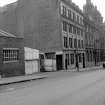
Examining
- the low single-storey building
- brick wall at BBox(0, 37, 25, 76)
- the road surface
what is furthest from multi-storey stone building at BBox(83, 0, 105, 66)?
the road surface

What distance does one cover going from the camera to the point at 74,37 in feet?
133

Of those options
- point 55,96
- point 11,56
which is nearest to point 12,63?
point 11,56

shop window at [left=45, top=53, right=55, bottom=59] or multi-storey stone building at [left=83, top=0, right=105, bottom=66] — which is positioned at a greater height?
multi-storey stone building at [left=83, top=0, right=105, bottom=66]

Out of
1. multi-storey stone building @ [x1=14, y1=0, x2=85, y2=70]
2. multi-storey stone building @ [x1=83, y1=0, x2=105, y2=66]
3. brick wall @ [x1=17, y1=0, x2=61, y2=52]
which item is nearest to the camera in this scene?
multi-storey stone building @ [x1=14, y1=0, x2=85, y2=70]

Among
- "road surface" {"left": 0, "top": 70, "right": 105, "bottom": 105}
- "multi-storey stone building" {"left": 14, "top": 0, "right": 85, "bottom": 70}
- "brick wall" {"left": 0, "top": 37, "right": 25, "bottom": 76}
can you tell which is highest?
"multi-storey stone building" {"left": 14, "top": 0, "right": 85, "bottom": 70}

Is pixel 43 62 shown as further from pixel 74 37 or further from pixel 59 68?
pixel 74 37

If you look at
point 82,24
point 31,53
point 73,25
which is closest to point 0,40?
point 31,53

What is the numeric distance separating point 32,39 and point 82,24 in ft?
54.0

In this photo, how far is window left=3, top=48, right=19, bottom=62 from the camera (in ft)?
70.0

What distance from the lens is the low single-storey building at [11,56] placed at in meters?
20.8

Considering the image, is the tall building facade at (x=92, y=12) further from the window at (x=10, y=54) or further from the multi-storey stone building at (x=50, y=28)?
the window at (x=10, y=54)

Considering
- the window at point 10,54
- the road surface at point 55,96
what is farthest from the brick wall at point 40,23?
the road surface at point 55,96

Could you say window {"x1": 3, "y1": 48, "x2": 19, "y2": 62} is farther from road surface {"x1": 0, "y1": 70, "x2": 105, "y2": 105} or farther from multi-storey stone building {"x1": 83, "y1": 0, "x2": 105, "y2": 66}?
multi-storey stone building {"x1": 83, "y1": 0, "x2": 105, "y2": 66}

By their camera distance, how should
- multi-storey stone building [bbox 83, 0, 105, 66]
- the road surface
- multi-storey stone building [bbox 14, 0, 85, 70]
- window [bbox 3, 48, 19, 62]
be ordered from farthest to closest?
multi-storey stone building [bbox 83, 0, 105, 66] → multi-storey stone building [bbox 14, 0, 85, 70] → window [bbox 3, 48, 19, 62] → the road surface
